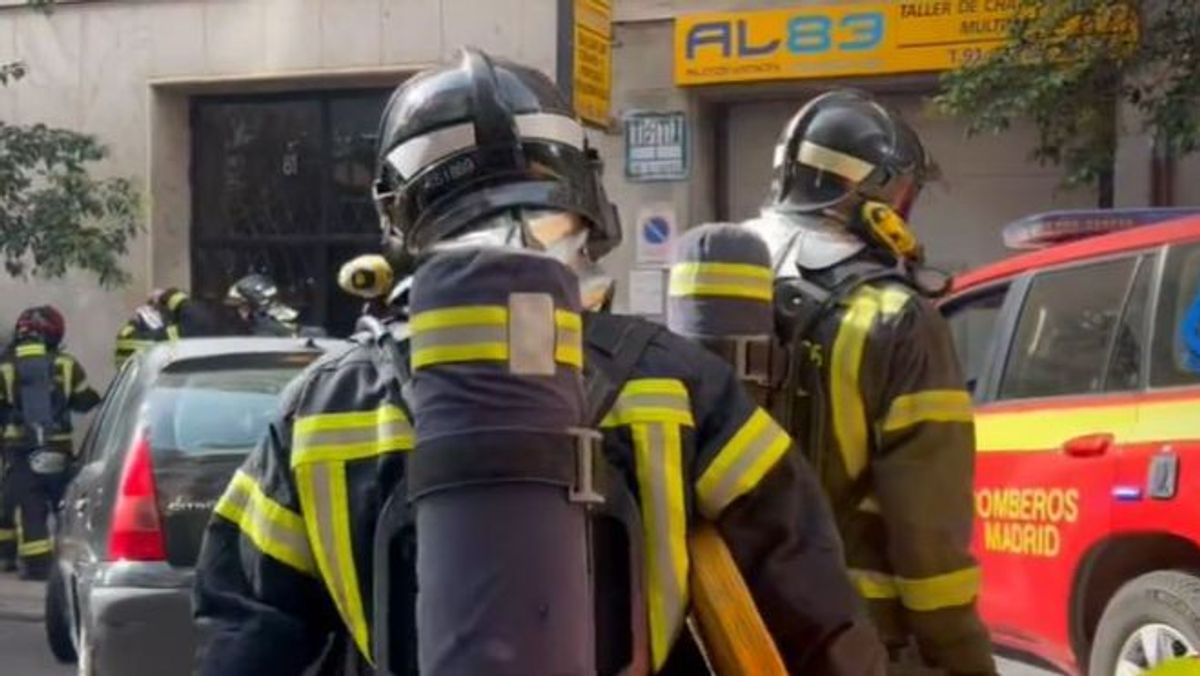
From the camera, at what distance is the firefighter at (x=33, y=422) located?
423 inches

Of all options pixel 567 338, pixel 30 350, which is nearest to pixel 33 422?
pixel 30 350

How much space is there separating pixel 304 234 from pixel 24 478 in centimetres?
452

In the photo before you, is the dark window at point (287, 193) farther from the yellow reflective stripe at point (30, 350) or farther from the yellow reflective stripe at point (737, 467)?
the yellow reflective stripe at point (737, 467)

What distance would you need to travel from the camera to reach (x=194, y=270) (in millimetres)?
15250

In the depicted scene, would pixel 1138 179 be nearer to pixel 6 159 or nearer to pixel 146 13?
pixel 6 159

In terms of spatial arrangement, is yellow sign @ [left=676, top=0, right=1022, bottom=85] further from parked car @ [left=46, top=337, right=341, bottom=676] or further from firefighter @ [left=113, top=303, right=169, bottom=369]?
parked car @ [left=46, top=337, right=341, bottom=676]

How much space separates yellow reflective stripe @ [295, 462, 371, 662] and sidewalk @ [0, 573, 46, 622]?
27.7 feet

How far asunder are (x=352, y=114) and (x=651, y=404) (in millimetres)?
13044

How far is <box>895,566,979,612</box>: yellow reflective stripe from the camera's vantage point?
9.80ft

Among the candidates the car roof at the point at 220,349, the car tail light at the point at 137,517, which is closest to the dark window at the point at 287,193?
the car roof at the point at 220,349

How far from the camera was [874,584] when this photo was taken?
3.16 metres

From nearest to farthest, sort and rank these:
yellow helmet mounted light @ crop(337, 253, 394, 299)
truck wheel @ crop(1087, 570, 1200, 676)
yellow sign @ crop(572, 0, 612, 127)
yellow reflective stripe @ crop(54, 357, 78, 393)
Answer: yellow helmet mounted light @ crop(337, 253, 394, 299), truck wheel @ crop(1087, 570, 1200, 676), yellow sign @ crop(572, 0, 612, 127), yellow reflective stripe @ crop(54, 357, 78, 393)

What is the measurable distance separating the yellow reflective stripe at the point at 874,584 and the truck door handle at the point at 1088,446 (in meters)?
2.65

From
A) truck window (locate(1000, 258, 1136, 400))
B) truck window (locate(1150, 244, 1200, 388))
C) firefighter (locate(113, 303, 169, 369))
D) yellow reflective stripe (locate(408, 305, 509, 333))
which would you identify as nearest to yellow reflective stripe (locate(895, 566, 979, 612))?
yellow reflective stripe (locate(408, 305, 509, 333))
